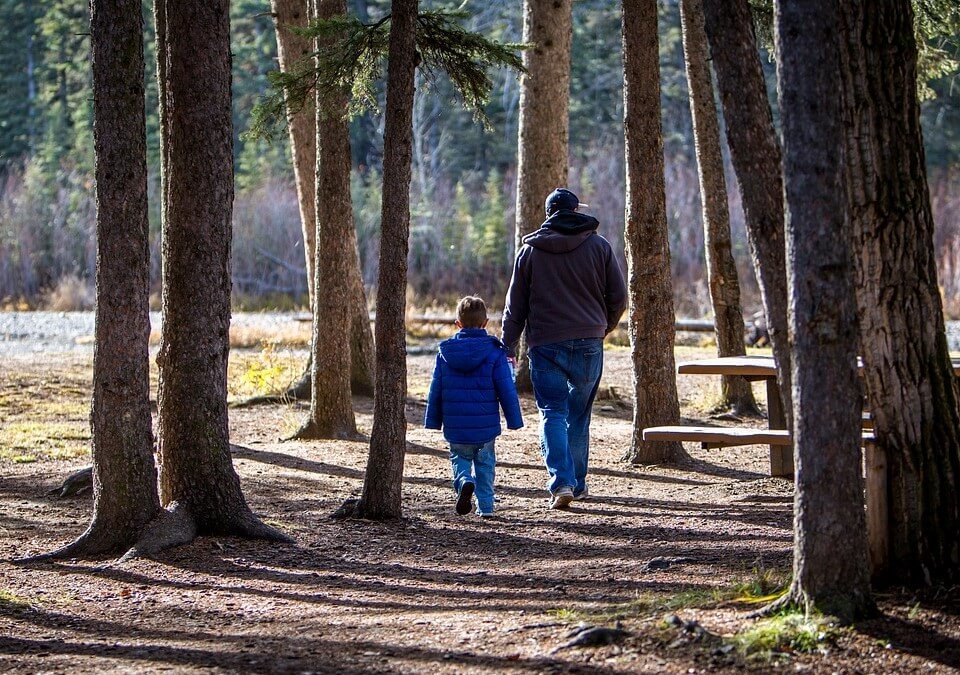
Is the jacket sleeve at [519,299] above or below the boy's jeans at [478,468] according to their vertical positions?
above

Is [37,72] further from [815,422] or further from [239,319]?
[815,422]

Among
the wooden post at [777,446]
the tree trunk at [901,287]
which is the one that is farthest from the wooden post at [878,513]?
the wooden post at [777,446]

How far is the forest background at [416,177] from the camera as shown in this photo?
123 ft

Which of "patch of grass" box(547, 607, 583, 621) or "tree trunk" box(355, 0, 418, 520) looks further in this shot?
"tree trunk" box(355, 0, 418, 520)

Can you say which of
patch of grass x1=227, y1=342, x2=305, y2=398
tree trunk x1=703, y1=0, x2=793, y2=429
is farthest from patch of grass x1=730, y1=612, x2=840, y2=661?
patch of grass x1=227, y1=342, x2=305, y2=398

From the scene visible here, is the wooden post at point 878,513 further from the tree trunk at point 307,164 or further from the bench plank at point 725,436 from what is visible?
the tree trunk at point 307,164

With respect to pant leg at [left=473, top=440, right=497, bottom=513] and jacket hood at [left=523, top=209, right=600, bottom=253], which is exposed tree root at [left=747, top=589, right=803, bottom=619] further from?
jacket hood at [left=523, top=209, right=600, bottom=253]

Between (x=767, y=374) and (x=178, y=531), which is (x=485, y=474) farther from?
(x=767, y=374)

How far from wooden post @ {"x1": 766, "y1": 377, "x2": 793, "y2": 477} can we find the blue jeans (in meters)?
1.77

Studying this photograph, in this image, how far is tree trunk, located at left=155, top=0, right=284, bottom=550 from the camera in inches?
292

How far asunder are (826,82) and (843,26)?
2.20 ft

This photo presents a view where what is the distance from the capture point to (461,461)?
27.5 ft

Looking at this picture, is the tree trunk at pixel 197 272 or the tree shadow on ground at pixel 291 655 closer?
the tree shadow on ground at pixel 291 655

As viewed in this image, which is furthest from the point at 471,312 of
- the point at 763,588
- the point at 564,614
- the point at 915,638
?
the point at 915,638
